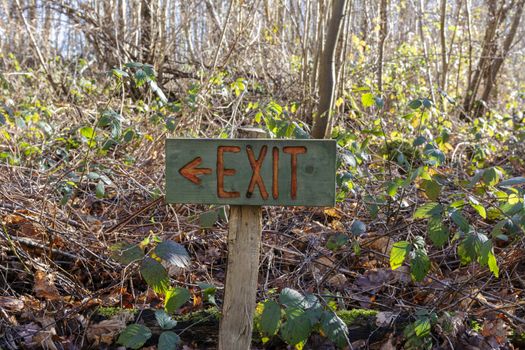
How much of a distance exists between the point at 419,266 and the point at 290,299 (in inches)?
24.6

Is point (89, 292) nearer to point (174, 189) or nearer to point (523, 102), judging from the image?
point (174, 189)

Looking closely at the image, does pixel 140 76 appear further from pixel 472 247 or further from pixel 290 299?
pixel 472 247

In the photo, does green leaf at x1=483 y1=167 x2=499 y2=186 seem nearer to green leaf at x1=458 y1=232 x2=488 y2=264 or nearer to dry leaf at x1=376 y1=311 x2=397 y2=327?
green leaf at x1=458 y1=232 x2=488 y2=264

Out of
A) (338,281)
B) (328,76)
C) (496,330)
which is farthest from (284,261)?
(328,76)

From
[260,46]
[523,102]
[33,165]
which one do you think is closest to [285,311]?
[33,165]

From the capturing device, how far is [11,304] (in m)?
3.10

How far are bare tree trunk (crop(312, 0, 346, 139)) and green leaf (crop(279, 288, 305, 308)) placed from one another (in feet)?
9.12

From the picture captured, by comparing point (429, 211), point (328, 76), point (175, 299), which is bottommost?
point (175, 299)

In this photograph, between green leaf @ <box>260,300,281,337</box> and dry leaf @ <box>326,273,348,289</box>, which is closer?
green leaf @ <box>260,300,281,337</box>

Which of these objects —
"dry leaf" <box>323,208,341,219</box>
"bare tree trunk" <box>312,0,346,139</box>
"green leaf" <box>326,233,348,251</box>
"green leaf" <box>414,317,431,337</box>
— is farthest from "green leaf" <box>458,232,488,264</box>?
"bare tree trunk" <box>312,0,346,139</box>

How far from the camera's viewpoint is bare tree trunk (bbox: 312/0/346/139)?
202 inches

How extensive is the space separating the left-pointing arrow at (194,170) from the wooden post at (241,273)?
0.68ft

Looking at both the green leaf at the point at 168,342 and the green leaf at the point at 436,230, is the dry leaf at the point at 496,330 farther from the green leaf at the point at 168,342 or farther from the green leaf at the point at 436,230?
the green leaf at the point at 168,342

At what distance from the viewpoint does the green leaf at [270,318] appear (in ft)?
7.96
